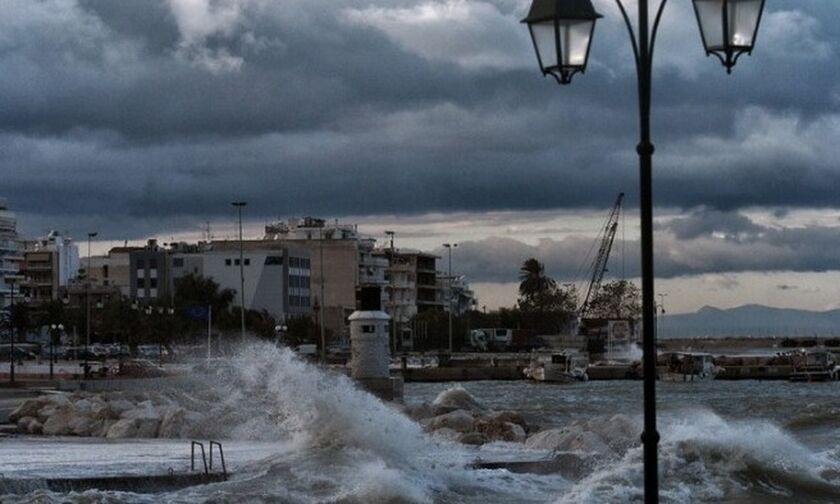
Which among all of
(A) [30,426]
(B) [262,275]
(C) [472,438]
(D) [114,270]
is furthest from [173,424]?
(D) [114,270]

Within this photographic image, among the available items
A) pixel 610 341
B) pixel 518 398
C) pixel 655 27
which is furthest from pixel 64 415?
pixel 610 341

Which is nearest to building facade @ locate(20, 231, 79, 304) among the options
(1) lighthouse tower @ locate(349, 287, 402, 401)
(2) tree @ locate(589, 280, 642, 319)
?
(2) tree @ locate(589, 280, 642, 319)

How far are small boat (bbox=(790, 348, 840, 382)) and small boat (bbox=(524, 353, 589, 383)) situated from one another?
1725 cm

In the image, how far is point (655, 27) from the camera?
9.62 m

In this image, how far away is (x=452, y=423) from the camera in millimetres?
36344

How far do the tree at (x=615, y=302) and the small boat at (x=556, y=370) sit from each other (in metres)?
72.3

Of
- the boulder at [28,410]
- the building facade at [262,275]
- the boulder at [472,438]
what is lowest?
the boulder at [472,438]

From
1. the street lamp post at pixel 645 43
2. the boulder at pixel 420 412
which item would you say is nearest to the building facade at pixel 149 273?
the boulder at pixel 420 412

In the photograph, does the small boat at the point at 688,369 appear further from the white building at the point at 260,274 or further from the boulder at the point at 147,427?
the boulder at the point at 147,427

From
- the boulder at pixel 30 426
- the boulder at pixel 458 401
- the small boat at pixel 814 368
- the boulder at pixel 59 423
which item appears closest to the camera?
the boulder at pixel 59 423

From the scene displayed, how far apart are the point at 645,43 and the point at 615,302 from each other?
175 m

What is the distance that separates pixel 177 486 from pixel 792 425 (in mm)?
28060

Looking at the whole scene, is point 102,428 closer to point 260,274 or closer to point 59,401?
point 59,401

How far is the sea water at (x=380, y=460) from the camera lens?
2308 centimetres
